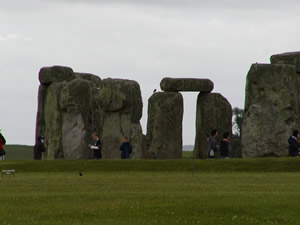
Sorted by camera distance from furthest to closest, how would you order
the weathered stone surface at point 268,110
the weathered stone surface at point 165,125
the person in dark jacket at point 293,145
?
1. the weathered stone surface at point 165,125
2. the weathered stone surface at point 268,110
3. the person in dark jacket at point 293,145

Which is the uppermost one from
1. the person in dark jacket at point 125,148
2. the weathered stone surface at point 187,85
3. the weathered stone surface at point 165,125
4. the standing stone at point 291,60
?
the standing stone at point 291,60

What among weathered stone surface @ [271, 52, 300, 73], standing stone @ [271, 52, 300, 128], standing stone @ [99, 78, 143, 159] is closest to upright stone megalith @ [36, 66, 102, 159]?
standing stone @ [99, 78, 143, 159]

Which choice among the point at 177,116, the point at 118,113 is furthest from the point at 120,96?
the point at 177,116

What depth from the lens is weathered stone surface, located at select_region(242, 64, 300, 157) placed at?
3731cm

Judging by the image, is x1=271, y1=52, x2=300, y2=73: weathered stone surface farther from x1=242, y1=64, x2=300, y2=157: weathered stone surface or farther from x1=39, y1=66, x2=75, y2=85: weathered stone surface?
x1=39, y1=66, x2=75, y2=85: weathered stone surface

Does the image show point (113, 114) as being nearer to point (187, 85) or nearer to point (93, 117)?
point (93, 117)

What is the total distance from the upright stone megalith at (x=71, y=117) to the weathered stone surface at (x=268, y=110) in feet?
23.4

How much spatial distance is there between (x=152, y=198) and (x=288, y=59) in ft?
75.3

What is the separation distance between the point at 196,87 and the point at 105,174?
16670 millimetres

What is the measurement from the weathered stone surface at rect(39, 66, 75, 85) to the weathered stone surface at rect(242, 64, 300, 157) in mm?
10609

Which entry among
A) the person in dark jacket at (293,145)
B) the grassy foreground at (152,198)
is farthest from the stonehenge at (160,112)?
the grassy foreground at (152,198)

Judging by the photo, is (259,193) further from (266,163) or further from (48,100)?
(48,100)

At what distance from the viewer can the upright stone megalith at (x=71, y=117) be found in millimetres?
39656

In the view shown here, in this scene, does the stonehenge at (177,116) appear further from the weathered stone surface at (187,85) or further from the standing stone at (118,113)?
the standing stone at (118,113)
